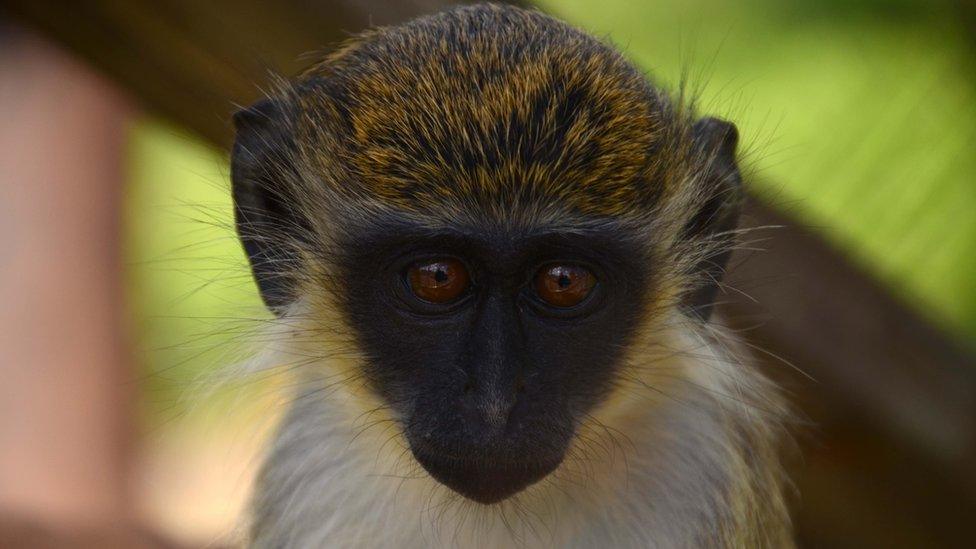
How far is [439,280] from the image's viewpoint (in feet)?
7.65

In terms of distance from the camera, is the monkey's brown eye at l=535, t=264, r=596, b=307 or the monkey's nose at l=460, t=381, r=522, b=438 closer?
the monkey's nose at l=460, t=381, r=522, b=438

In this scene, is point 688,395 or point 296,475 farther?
point 296,475

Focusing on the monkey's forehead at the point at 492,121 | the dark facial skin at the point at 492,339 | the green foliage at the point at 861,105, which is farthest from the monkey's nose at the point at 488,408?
the green foliage at the point at 861,105

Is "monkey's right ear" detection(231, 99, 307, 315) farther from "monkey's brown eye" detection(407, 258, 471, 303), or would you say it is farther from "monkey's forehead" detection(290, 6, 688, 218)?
"monkey's brown eye" detection(407, 258, 471, 303)

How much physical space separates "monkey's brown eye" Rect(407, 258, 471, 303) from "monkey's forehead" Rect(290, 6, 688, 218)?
0.42 feet

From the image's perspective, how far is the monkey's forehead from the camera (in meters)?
2.36

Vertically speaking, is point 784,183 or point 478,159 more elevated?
point 478,159

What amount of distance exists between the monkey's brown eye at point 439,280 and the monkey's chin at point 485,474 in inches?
12.3

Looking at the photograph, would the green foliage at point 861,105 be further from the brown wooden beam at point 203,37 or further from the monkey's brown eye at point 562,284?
the monkey's brown eye at point 562,284

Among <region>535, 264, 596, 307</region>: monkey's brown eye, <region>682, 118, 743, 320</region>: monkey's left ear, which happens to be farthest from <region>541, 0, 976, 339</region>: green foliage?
<region>535, 264, 596, 307</region>: monkey's brown eye

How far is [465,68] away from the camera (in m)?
2.50

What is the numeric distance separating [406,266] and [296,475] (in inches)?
28.5

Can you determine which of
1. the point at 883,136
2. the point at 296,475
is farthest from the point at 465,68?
the point at 883,136

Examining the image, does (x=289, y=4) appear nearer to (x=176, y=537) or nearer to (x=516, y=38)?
(x=516, y=38)
